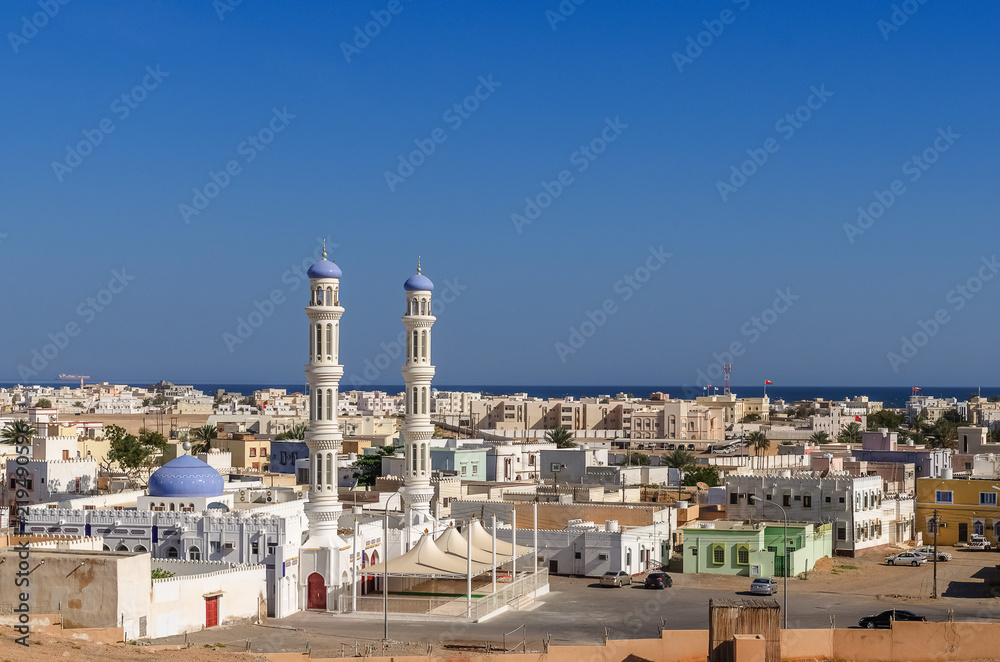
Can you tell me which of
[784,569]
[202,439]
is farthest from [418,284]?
[202,439]

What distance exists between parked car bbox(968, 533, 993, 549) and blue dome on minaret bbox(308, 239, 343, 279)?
3085 centimetres

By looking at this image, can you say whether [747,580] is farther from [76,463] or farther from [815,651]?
[76,463]

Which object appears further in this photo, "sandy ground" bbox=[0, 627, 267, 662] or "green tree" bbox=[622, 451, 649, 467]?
"green tree" bbox=[622, 451, 649, 467]

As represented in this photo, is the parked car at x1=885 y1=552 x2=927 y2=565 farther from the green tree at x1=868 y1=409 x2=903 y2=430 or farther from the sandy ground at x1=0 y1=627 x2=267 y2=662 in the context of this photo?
the green tree at x1=868 y1=409 x2=903 y2=430

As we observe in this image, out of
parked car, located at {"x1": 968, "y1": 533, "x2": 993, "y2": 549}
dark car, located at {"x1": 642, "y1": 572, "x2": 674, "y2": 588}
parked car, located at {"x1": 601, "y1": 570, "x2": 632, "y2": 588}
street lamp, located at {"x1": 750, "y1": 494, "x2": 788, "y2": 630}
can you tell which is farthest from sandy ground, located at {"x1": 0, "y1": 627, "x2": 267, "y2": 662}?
parked car, located at {"x1": 968, "y1": 533, "x2": 993, "y2": 549}

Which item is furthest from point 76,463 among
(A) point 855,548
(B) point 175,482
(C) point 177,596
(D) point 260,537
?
(A) point 855,548

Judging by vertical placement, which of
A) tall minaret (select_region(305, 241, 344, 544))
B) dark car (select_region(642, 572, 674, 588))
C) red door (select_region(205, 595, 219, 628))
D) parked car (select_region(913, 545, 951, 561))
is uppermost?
tall minaret (select_region(305, 241, 344, 544))

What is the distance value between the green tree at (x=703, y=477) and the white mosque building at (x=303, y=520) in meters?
26.1

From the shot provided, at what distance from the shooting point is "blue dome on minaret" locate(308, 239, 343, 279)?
159 ft

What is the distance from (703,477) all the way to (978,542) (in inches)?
800

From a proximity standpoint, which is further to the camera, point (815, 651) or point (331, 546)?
point (331, 546)

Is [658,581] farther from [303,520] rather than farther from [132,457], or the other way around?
[132,457]

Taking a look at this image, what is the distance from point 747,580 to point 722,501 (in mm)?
13653

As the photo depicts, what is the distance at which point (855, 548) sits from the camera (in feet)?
184
